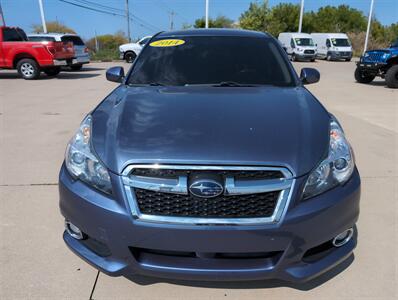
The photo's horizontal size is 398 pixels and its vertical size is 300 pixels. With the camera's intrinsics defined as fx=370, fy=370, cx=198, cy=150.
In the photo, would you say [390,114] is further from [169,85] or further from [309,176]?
[309,176]

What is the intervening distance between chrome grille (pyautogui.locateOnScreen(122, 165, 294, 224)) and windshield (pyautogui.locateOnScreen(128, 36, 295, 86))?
1.49 meters

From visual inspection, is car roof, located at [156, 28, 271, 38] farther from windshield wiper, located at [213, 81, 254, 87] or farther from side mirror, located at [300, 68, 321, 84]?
windshield wiper, located at [213, 81, 254, 87]

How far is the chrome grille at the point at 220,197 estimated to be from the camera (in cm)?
194

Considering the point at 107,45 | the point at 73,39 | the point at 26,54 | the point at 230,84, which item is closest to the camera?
the point at 230,84

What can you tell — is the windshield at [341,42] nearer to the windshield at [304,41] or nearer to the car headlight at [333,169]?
the windshield at [304,41]

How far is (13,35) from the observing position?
14.3 metres

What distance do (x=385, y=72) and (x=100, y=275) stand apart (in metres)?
14.0

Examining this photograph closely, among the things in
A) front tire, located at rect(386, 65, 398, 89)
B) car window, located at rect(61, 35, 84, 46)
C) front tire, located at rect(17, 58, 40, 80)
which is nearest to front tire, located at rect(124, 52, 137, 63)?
car window, located at rect(61, 35, 84, 46)

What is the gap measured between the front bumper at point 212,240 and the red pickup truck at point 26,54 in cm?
1335

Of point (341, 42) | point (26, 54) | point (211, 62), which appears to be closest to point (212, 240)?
point (211, 62)

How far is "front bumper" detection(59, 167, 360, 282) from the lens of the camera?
6.30 ft

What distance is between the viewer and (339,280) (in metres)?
2.51

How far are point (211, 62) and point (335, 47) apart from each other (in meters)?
31.5

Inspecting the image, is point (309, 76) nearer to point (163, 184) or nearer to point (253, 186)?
point (253, 186)
